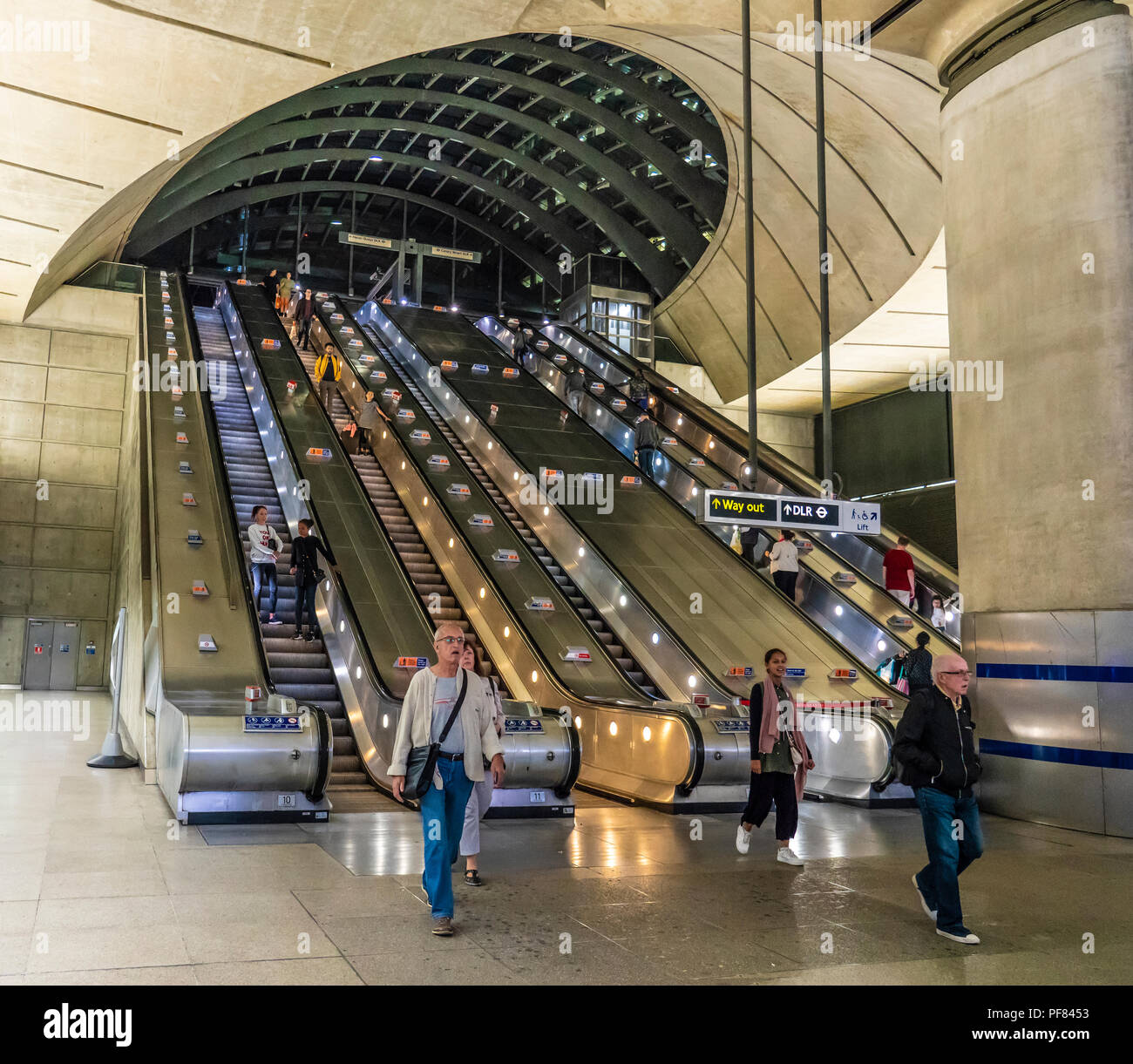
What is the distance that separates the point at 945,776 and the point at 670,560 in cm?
984

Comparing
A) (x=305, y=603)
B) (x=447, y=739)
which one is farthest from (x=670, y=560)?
(x=447, y=739)

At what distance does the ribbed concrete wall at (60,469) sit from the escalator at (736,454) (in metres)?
11.3

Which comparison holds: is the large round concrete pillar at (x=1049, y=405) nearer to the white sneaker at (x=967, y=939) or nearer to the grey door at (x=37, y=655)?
the white sneaker at (x=967, y=939)

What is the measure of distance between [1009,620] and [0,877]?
8187 mm

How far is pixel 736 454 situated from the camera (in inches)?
813

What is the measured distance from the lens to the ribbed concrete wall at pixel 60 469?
70.3 feet

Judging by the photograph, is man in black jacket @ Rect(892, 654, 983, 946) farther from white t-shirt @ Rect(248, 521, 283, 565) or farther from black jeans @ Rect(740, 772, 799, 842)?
white t-shirt @ Rect(248, 521, 283, 565)

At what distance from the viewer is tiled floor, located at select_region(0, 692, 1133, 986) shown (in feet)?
14.9

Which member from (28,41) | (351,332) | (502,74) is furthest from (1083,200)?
(502,74)

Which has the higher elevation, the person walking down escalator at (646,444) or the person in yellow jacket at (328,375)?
the person in yellow jacket at (328,375)

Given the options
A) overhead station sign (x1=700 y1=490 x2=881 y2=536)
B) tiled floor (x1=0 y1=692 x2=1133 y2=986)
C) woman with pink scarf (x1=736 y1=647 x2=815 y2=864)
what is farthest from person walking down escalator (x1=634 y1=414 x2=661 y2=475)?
woman with pink scarf (x1=736 y1=647 x2=815 y2=864)

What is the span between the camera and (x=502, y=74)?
27828 mm

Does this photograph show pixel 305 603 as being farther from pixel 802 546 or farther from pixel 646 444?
pixel 646 444

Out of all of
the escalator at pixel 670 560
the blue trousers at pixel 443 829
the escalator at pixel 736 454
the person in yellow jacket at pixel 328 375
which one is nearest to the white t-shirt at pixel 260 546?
the escalator at pixel 670 560
